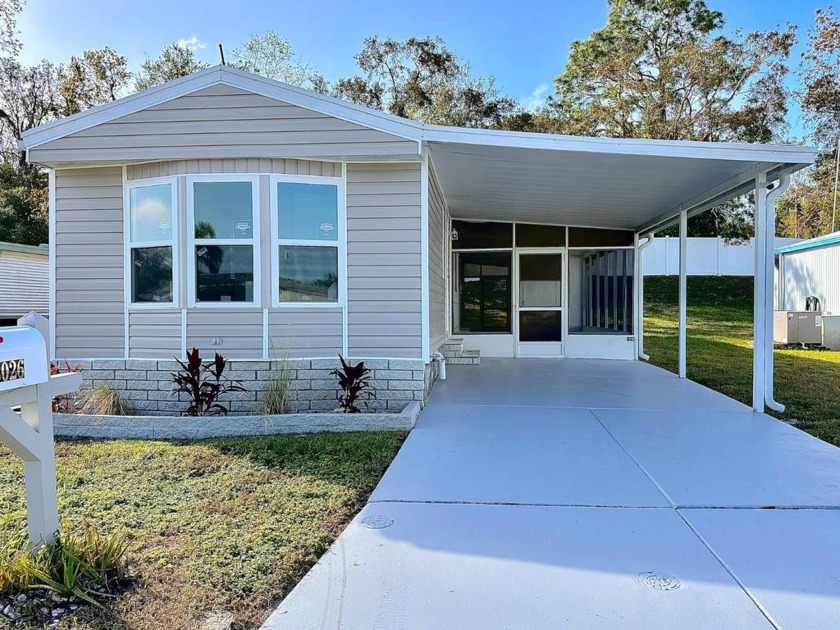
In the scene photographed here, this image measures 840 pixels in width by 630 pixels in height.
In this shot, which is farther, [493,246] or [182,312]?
[493,246]

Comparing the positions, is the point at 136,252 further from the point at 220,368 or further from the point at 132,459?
the point at 132,459

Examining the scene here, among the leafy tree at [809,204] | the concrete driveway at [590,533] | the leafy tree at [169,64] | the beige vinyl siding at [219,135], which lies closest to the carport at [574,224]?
the beige vinyl siding at [219,135]

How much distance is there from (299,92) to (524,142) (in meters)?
2.34

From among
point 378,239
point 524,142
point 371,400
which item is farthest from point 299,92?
point 371,400

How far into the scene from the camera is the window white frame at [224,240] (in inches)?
209

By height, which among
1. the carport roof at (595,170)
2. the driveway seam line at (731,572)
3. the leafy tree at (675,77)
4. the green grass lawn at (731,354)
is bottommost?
the driveway seam line at (731,572)

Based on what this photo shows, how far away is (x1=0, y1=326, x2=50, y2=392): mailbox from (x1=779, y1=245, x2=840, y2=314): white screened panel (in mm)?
15614

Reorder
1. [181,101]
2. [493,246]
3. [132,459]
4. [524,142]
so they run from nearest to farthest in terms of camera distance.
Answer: [132,459] < [524,142] < [181,101] < [493,246]

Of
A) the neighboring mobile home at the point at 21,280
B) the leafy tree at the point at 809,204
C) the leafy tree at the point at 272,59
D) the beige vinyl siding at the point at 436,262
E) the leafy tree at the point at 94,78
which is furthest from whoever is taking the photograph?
the leafy tree at the point at 809,204

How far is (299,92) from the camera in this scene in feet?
17.0

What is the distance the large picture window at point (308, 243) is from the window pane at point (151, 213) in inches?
49.2

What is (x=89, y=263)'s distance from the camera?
5691 millimetres

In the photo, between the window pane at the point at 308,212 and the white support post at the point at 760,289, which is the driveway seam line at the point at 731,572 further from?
the window pane at the point at 308,212

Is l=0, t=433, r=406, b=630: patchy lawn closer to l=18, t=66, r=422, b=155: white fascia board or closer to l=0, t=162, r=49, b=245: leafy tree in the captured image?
l=18, t=66, r=422, b=155: white fascia board
